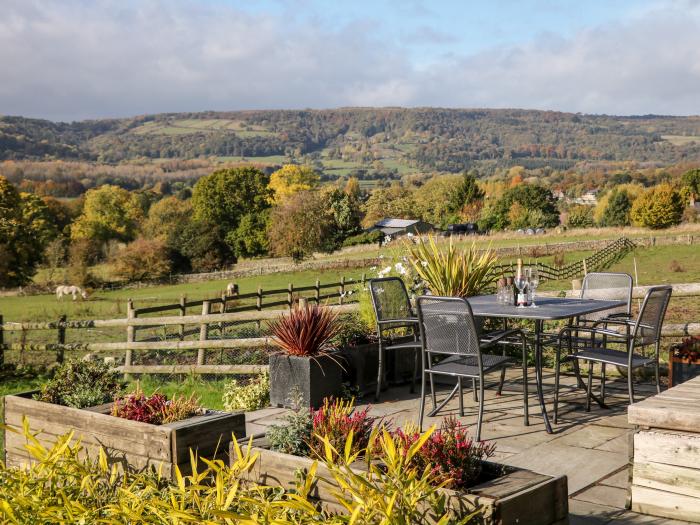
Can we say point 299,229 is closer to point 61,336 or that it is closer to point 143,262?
point 143,262

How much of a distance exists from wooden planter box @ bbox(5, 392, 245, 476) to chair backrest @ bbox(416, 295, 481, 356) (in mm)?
1662

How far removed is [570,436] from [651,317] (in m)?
0.97

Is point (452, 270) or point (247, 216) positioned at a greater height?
point (247, 216)

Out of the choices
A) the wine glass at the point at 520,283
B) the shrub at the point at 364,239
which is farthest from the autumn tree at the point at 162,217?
the wine glass at the point at 520,283

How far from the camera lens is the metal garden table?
193 inches

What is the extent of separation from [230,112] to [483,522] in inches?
7789

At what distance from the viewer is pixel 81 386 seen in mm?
4164

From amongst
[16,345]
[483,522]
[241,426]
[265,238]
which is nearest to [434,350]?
[241,426]

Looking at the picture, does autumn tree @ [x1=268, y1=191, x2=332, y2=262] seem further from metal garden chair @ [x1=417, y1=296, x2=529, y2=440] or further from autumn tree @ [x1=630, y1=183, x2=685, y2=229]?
metal garden chair @ [x1=417, y1=296, x2=529, y2=440]

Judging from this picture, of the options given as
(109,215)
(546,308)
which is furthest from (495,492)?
(109,215)

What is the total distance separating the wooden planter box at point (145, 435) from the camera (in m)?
3.28

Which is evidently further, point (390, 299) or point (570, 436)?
point (390, 299)

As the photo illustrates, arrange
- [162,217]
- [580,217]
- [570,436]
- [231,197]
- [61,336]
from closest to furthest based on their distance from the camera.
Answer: [570,436] → [61,336] → [231,197] → [162,217] → [580,217]

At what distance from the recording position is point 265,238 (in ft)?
193
